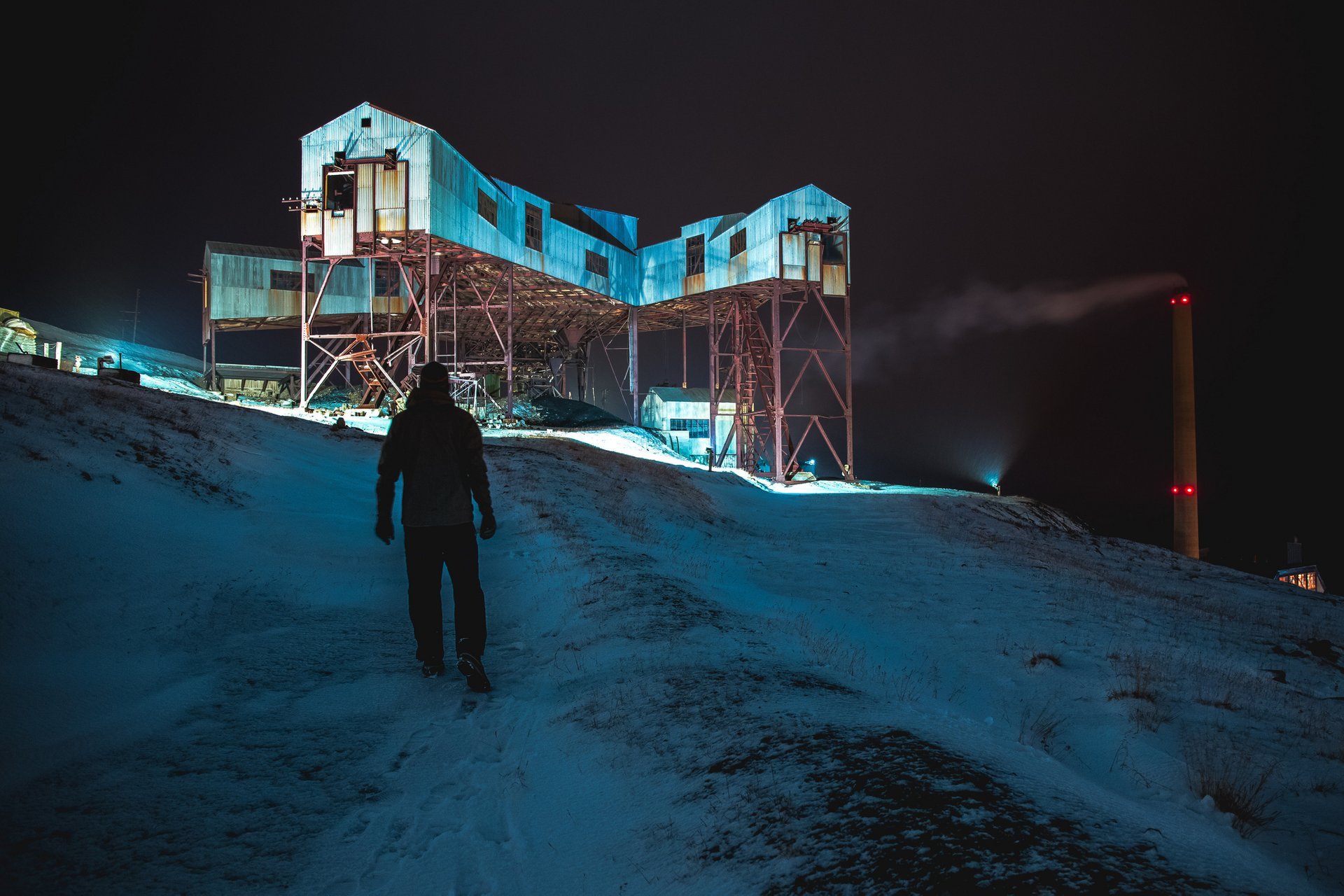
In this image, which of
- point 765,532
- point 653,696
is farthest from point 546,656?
point 765,532

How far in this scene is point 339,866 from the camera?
2654mm

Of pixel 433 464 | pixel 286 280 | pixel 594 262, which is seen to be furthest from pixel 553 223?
pixel 433 464

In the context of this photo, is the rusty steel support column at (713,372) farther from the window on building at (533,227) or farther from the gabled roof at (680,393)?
the window on building at (533,227)

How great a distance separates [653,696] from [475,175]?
25270mm

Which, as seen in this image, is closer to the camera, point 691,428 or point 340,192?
point 340,192

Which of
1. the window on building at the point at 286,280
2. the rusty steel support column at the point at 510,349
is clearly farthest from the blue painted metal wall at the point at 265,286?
the rusty steel support column at the point at 510,349

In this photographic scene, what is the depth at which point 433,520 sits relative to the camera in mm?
4672

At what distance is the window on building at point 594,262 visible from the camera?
3268cm

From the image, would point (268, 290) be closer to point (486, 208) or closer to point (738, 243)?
point (486, 208)

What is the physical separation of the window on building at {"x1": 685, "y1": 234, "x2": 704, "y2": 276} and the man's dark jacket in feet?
96.4

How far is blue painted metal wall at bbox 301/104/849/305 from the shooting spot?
74.0 feet

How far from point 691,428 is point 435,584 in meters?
35.4

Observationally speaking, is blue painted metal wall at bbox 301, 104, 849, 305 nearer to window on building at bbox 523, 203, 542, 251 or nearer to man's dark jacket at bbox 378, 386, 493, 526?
window on building at bbox 523, 203, 542, 251

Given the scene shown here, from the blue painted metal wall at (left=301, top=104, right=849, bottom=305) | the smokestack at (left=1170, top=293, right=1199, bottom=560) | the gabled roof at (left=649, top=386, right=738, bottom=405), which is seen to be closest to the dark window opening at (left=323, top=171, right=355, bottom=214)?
the blue painted metal wall at (left=301, top=104, right=849, bottom=305)
